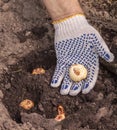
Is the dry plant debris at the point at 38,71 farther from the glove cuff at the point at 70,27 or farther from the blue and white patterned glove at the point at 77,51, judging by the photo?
the glove cuff at the point at 70,27

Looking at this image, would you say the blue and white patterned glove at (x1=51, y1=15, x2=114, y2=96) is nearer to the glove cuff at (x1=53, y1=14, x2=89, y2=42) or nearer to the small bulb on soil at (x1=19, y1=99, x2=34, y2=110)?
the glove cuff at (x1=53, y1=14, x2=89, y2=42)

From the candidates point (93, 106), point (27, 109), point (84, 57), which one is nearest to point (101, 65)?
point (84, 57)

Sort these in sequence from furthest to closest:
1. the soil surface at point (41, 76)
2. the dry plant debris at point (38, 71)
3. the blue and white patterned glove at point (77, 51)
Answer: the dry plant debris at point (38, 71), the blue and white patterned glove at point (77, 51), the soil surface at point (41, 76)

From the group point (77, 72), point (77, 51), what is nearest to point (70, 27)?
point (77, 51)

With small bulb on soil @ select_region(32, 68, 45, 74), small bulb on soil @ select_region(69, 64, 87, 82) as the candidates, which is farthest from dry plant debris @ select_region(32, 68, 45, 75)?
small bulb on soil @ select_region(69, 64, 87, 82)

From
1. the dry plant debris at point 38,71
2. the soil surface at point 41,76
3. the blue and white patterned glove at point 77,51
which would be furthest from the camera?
the dry plant debris at point 38,71

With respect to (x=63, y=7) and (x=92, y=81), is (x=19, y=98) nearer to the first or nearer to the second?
(x=92, y=81)

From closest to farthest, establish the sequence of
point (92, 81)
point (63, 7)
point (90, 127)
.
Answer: point (90, 127), point (92, 81), point (63, 7)

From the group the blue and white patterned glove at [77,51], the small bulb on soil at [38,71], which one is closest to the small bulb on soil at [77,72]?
the blue and white patterned glove at [77,51]

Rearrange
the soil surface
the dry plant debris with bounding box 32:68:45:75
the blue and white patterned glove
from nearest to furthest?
the soil surface < the blue and white patterned glove < the dry plant debris with bounding box 32:68:45:75
